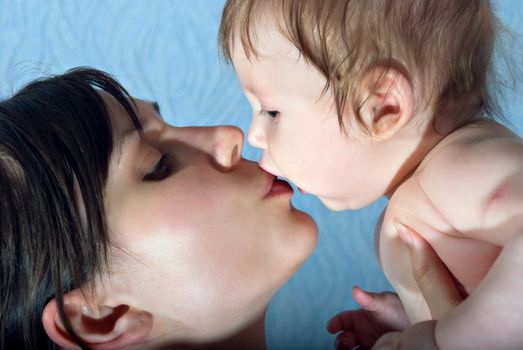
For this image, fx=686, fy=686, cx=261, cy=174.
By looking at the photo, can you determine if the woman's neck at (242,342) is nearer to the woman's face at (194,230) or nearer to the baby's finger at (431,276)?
the woman's face at (194,230)

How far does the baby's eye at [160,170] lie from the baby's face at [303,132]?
12cm

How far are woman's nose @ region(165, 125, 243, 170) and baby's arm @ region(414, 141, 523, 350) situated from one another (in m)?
0.24

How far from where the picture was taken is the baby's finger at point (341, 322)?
1031 mm

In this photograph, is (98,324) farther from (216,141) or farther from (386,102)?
(386,102)

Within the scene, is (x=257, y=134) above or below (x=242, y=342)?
above

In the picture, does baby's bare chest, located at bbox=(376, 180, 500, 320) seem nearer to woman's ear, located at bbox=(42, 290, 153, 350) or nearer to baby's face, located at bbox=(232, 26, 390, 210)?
baby's face, located at bbox=(232, 26, 390, 210)

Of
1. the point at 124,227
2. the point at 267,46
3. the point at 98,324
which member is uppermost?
the point at 267,46

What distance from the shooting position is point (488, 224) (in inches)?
25.9

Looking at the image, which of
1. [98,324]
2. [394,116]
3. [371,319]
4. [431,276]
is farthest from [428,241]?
[98,324]

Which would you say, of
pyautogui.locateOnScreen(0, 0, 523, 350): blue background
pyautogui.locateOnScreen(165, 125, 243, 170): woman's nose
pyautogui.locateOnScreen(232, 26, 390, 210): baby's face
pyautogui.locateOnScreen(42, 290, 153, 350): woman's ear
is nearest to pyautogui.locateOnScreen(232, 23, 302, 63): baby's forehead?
pyautogui.locateOnScreen(232, 26, 390, 210): baby's face

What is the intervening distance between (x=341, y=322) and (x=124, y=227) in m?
0.42

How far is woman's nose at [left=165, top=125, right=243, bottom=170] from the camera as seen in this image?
0.84 metres

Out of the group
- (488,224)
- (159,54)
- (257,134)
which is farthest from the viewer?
(159,54)

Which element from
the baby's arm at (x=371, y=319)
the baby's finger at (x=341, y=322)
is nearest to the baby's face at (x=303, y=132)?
the baby's arm at (x=371, y=319)
